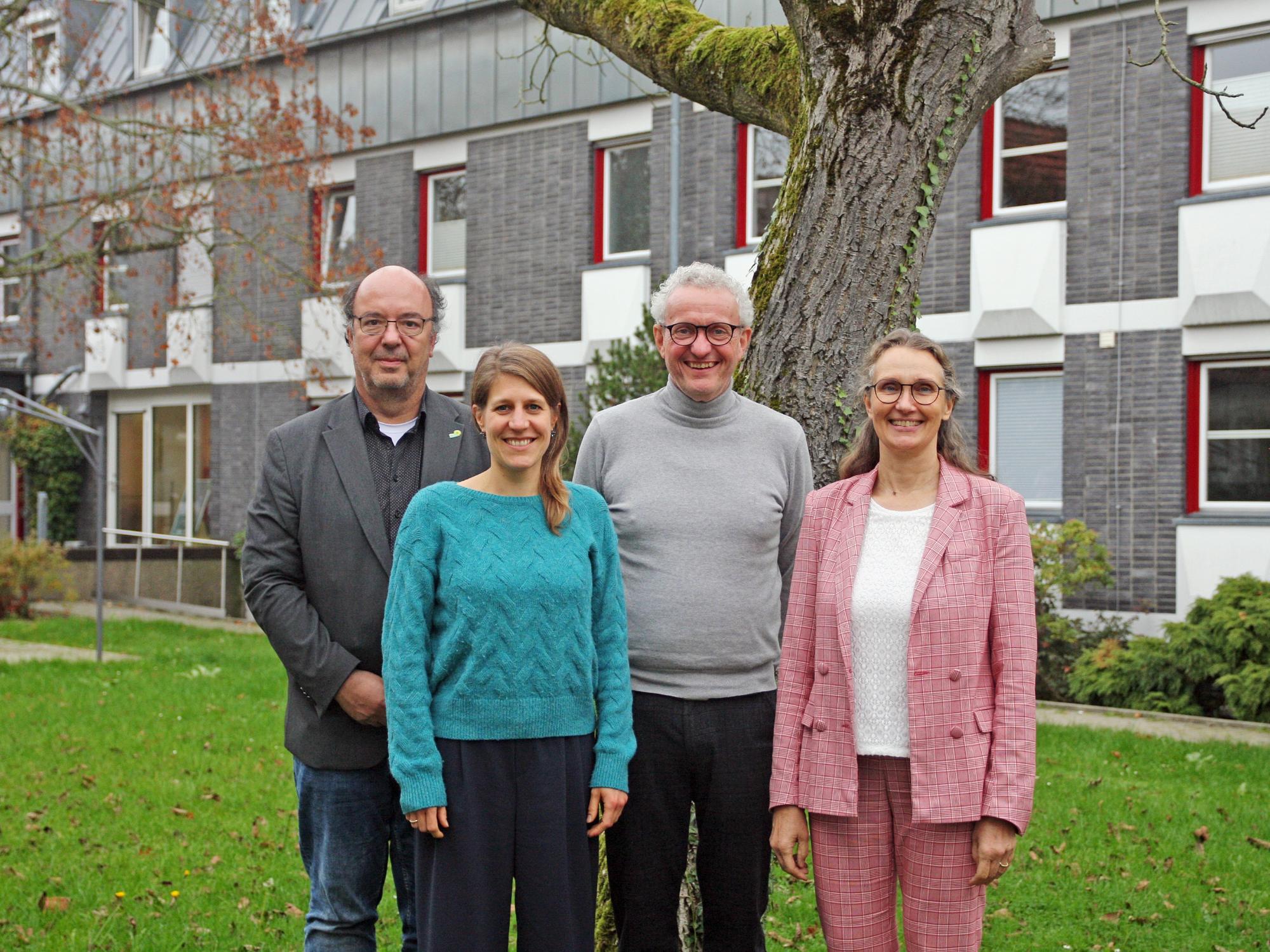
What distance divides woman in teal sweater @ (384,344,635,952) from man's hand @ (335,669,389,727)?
299mm

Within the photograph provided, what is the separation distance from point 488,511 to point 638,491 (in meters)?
0.50

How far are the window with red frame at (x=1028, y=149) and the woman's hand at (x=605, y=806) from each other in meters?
12.0

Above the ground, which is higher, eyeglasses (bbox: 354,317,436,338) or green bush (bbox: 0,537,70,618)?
eyeglasses (bbox: 354,317,436,338)

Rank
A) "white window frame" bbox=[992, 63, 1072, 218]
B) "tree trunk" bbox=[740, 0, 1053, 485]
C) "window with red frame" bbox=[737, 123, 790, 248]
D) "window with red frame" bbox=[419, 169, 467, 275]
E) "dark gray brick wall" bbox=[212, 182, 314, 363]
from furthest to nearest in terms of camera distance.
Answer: "dark gray brick wall" bbox=[212, 182, 314, 363]
"window with red frame" bbox=[419, 169, 467, 275]
"window with red frame" bbox=[737, 123, 790, 248]
"white window frame" bbox=[992, 63, 1072, 218]
"tree trunk" bbox=[740, 0, 1053, 485]

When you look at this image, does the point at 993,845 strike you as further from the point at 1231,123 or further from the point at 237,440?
the point at 237,440

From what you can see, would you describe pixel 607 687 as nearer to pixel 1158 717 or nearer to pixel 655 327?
pixel 655 327

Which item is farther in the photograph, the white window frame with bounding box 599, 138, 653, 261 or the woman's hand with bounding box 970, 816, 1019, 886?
→ the white window frame with bounding box 599, 138, 653, 261

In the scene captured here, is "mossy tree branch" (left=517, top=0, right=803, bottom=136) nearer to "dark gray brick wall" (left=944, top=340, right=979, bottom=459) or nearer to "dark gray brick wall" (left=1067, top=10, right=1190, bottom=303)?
"dark gray brick wall" (left=1067, top=10, right=1190, bottom=303)

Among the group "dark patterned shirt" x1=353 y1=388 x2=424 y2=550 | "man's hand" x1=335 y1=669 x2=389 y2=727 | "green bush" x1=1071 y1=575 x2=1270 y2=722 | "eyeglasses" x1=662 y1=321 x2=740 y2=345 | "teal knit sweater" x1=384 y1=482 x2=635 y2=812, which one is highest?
"eyeglasses" x1=662 y1=321 x2=740 y2=345

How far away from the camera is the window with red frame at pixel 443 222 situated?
19484 mm

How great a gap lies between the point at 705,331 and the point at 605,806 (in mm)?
1285

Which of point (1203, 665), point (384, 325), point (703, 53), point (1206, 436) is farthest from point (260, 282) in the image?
point (384, 325)

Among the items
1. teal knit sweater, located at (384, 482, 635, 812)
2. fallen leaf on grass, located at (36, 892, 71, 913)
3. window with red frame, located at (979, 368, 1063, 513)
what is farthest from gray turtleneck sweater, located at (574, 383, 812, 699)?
window with red frame, located at (979, 368, 1063, 513)

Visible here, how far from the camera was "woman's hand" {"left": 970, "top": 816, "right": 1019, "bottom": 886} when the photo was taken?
338cm
